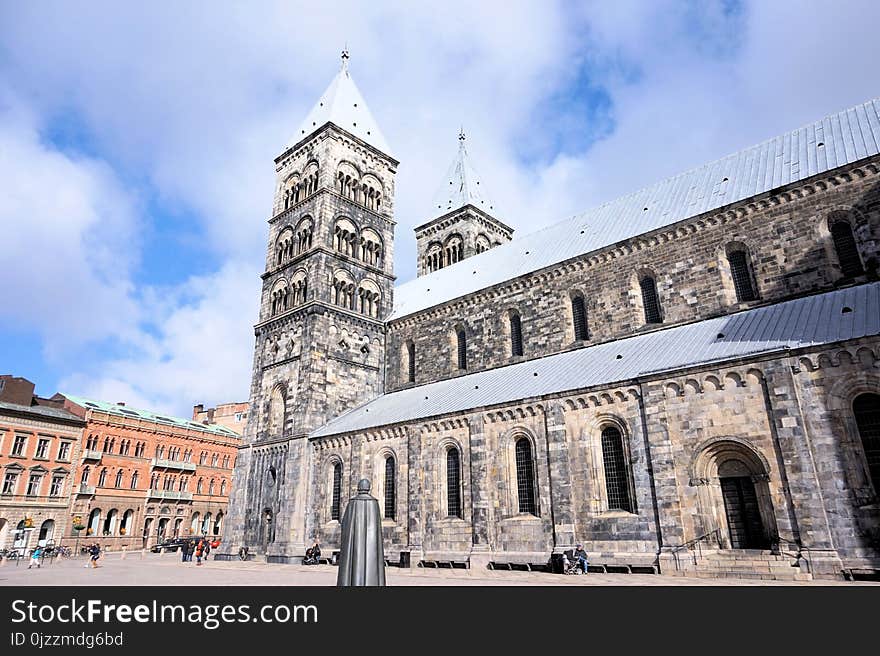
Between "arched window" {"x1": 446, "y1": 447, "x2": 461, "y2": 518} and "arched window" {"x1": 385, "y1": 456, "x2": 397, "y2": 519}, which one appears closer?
"arched window" {"x1": 446, "y1": 447, "x2": 461, "y2": 518}

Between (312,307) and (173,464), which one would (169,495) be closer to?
(173,464)

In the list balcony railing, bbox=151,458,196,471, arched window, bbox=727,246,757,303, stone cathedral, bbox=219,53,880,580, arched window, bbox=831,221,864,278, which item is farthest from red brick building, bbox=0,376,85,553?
arched window, bbox=831,221,864,278

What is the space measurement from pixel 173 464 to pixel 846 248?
54435mm

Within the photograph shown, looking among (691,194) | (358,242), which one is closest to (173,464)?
(358,242)

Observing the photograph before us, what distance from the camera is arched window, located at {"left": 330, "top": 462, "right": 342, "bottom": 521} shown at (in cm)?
3020

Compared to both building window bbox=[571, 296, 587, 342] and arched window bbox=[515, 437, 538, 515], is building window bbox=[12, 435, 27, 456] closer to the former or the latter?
arched window bbox=[515, 437, 538, 515]

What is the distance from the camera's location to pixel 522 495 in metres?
23.2

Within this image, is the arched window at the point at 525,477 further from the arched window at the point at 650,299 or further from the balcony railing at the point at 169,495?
the balcony railing at the point at 169,495

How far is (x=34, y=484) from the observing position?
42.2 meters

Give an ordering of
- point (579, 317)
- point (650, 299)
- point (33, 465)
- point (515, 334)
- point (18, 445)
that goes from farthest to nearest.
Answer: point (33, 465)
point (18, 445)
point (515, 334)
point (579, 317)
point (650, 299)

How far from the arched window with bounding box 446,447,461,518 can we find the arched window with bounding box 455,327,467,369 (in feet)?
25.8

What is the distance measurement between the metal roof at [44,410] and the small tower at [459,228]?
31.9m

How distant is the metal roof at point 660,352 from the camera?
1831 cm
